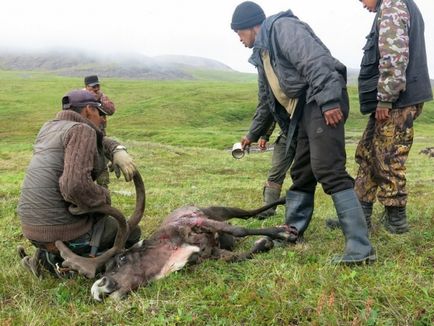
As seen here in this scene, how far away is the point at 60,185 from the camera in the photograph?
4.66m

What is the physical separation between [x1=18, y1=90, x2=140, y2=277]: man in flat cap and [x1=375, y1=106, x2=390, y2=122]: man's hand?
285 cm

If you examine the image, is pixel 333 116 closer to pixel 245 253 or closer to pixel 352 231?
pixel 352 231

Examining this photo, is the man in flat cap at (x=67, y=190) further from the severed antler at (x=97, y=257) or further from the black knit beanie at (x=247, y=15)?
the black knit beanie at (x=247, y=15)

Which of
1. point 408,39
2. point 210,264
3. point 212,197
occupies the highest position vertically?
point 408,39

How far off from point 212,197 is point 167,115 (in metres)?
44.5

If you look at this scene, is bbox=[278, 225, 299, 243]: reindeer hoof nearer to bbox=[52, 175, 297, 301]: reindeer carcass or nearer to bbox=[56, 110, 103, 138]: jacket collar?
bbox=[52, 175, 297, 301]: reindeer carcass

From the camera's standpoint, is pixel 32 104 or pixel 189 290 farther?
pixel 32 104

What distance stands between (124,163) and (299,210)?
223 cm

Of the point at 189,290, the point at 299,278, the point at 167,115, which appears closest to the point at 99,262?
the point at 189,290

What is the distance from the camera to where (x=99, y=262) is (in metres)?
4.75

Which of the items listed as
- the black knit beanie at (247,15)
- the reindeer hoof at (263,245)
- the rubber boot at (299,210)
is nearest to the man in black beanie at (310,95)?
the black knit beanie at (247,15)

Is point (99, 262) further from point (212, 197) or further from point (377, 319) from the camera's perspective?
point (212, 197)

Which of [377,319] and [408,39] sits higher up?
[408,39]

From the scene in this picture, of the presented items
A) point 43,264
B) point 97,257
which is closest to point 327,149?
point 97,257
